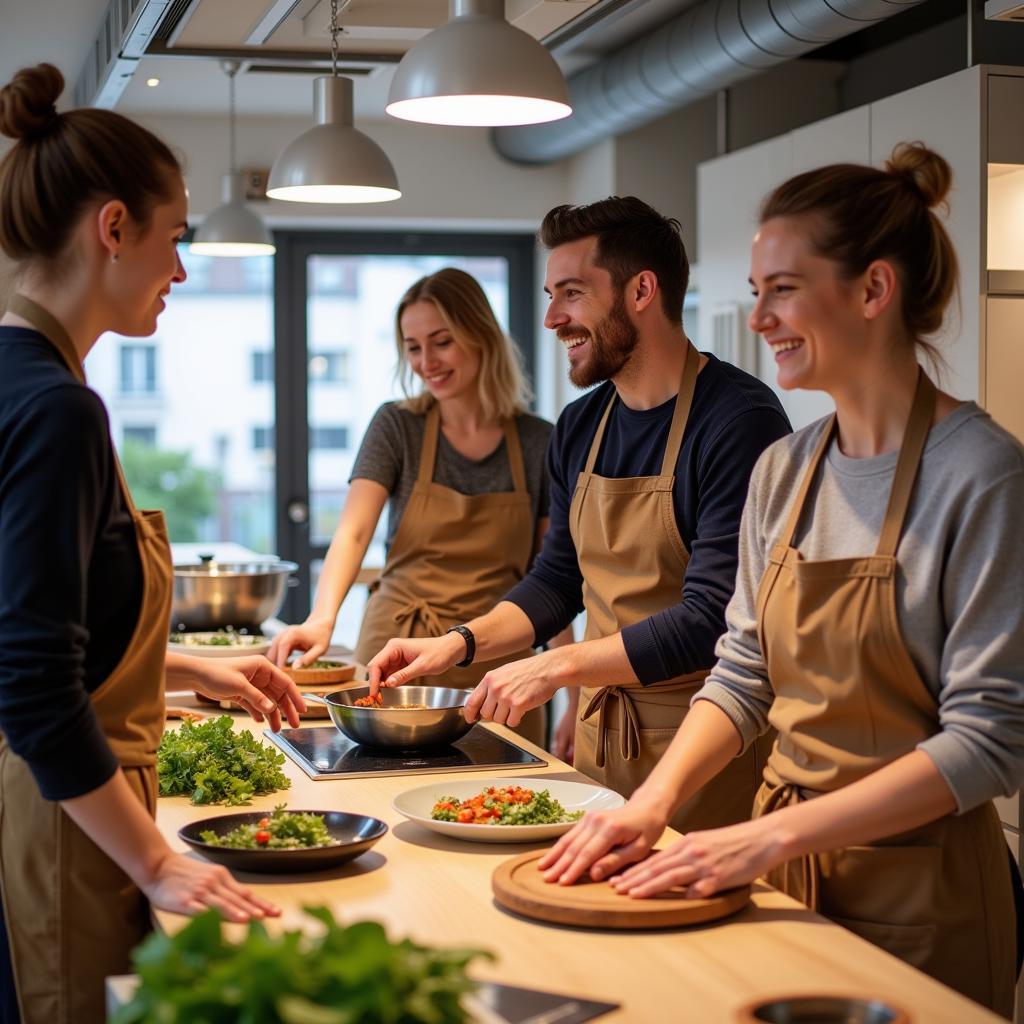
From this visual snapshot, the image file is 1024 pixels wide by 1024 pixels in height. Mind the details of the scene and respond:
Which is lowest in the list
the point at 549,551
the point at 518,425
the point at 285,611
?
the point at 285,611

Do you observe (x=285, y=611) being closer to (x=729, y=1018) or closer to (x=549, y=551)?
(x=549, y=551)

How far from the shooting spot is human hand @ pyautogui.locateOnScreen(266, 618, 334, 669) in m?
3.04

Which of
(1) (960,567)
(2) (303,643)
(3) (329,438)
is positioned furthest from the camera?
(3) (329,438)

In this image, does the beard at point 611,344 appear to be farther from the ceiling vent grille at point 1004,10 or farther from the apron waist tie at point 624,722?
the ceiling vent grille at point 1004,10

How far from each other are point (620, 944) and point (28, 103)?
1175mm

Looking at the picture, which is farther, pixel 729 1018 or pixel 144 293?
pixel 144 293

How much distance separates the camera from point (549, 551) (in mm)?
2896

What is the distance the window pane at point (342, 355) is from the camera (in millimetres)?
6914

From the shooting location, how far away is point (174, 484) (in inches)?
273

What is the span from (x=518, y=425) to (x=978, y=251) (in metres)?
1.33

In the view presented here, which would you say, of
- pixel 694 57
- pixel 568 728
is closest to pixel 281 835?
pixel 568 728

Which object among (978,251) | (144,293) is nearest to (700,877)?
(144,293)

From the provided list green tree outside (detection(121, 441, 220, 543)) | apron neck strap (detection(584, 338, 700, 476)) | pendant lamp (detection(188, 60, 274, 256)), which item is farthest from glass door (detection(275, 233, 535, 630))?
apron neck strap (detection(584, 338, 700, 476))

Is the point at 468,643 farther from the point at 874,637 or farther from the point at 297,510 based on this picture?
the point at 297,510
